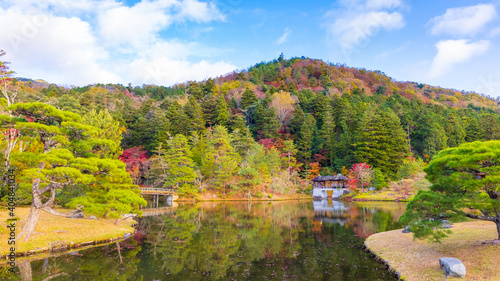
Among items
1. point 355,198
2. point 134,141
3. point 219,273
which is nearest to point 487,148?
point 219,273

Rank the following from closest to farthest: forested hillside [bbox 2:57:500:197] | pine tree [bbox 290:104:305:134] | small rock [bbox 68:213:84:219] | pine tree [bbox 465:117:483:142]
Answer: small rock [bbox 68:213:84:219] → forested hillside [bbox 2:57:500:197] → pine tree [bbox 465:117:483:142] → pine tree [bbox 290:104:305:134]

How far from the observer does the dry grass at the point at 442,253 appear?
→ 269 inches

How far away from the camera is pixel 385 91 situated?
67.8 m

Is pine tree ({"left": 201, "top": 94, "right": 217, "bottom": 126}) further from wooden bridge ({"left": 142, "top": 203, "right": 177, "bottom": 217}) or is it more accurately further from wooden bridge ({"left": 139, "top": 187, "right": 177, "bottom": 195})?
wooden bridge ({"left": 142, "top": 203, "right": 177, "bottom": 217})

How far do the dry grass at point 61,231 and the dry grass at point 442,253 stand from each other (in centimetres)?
1241

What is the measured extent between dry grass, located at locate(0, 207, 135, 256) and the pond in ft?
3.46

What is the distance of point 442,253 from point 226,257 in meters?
7.26

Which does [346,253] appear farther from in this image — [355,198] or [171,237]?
[355,198]

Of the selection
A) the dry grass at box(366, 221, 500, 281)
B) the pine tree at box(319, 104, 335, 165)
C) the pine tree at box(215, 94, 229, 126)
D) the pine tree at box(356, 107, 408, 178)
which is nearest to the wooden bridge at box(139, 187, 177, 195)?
the pine tree at box(215, 94, 229, 126)

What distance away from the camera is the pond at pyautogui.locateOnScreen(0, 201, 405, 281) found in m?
8.29

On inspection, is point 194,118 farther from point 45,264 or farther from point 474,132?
point 474,132

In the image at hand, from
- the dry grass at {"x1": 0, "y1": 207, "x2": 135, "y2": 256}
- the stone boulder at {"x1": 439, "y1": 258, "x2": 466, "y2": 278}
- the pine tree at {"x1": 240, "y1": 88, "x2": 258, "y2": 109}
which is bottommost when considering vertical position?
the dry grass at {"x1": 0, "y1": 207, "x2": 135, "y2": 256}

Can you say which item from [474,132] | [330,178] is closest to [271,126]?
[330,178]

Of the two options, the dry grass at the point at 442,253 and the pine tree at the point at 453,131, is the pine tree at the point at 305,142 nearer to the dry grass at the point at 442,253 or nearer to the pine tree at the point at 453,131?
the pine tree at the point at 453,131
